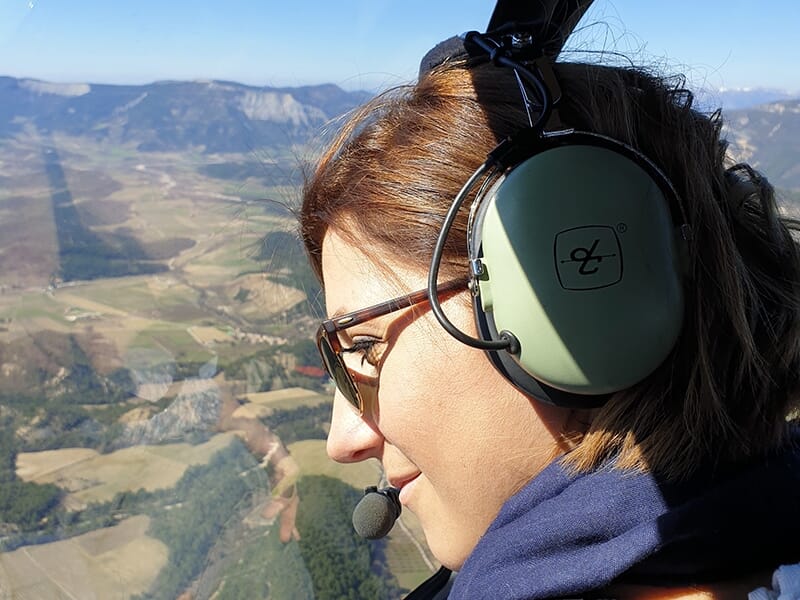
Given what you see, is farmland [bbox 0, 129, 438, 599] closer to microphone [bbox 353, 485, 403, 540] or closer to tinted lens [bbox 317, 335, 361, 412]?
tinted lens [bbox 317, 335, 361, 412]

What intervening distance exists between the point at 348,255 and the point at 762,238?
595 millimetres

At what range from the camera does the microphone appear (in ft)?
4.32

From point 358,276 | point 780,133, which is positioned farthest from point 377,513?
point 780,133

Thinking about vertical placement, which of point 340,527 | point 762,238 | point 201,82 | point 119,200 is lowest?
point 340,527

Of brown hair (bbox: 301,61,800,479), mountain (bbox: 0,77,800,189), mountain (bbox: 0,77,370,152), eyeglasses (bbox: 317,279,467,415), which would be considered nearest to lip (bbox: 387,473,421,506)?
eyeglasses (bbox: 317,279,467,415)

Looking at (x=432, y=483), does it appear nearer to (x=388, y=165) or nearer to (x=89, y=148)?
(x=388, y=165)

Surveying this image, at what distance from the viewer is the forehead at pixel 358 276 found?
908 millimetres

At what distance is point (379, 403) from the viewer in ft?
3.10

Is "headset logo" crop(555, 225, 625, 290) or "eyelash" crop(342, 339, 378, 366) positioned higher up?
"headset logo" crop(555, 225, 625, 290)

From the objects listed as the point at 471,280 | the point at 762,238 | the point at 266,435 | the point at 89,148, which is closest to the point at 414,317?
the point at 471,280

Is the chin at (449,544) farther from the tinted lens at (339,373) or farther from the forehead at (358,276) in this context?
the forehead at (358,276)

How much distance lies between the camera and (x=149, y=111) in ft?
14.9

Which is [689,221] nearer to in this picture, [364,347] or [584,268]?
[584,268]

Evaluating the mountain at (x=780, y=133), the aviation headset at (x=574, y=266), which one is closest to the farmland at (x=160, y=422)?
the aviation headset at (x=574, y=266)
